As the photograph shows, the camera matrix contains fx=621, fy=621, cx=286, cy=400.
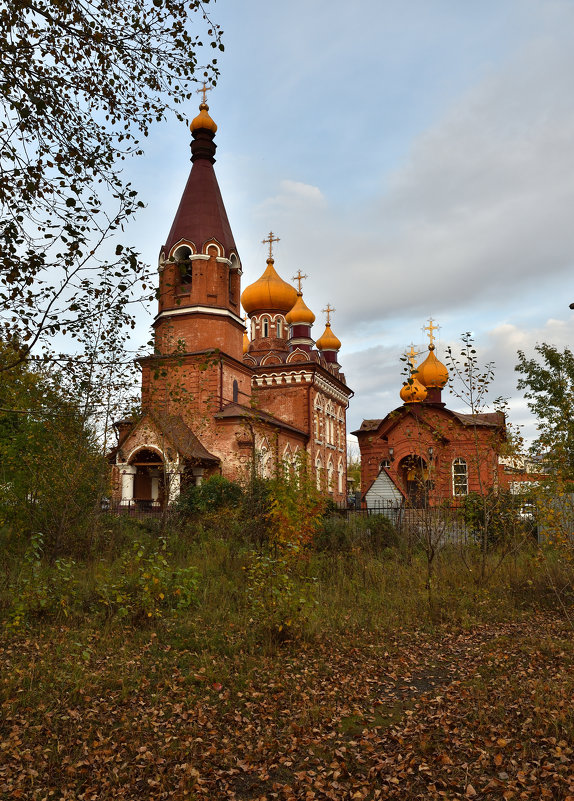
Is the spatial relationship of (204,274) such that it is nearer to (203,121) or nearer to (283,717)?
(203,121)

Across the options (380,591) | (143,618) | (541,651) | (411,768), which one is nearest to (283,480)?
(380,591)

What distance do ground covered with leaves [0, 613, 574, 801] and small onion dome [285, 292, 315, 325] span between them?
100 ft

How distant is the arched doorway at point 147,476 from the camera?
74.0 feet

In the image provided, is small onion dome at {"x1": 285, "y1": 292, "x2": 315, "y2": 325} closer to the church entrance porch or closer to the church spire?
the church spire

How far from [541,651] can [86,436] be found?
7785 mm

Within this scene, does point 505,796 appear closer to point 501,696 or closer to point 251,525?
point 501,696

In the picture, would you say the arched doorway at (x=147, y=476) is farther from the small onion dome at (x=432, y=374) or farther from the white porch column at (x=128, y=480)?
the small onion dome at (x=432, y=374)

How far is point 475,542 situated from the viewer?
40.5 ft

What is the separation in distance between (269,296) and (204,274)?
12.4 metres

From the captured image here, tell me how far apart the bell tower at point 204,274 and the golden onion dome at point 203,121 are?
0.16 ft

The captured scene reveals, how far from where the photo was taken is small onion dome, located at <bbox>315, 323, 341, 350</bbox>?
4219 centimetres

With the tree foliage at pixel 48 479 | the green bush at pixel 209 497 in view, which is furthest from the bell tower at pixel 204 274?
the tree foliage at pixel 48 479

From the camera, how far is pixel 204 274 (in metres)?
25.6

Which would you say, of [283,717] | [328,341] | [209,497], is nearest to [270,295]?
[328,341]
